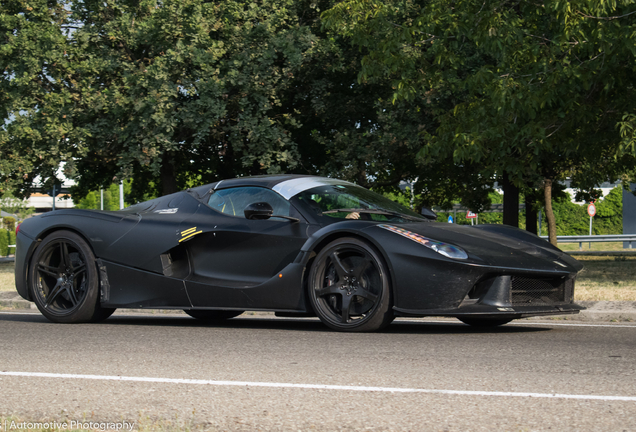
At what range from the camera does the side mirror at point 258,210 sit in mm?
6883

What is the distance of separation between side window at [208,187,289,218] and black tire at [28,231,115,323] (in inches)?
52.0

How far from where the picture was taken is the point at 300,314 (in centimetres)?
679

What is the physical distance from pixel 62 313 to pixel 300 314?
2.48 m

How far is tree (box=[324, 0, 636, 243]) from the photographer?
1131cm

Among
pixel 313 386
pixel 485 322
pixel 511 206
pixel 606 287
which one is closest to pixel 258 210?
pixel 485 322

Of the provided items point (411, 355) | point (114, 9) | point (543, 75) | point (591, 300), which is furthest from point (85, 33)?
point (411, 355)

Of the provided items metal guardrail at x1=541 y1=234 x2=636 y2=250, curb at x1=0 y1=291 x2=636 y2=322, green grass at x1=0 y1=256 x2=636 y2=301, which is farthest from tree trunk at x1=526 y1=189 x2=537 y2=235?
curb at x1=0 y1=291 x2=636 y2=322

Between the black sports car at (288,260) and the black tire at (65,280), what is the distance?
12 millimetres

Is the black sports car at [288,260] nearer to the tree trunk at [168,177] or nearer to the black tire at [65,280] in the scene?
the black tire at [65,280]

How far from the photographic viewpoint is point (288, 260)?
22.3 feet

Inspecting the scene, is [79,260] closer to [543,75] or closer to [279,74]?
[543,75]

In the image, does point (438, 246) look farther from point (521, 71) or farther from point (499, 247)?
Result: point (521, 71)

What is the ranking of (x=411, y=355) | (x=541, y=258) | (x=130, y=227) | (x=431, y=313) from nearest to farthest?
(x=411, y=355) < (x=431, y=313) < (x=541, y=258) < (x=130, y=227)

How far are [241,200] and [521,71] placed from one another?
7715mm
